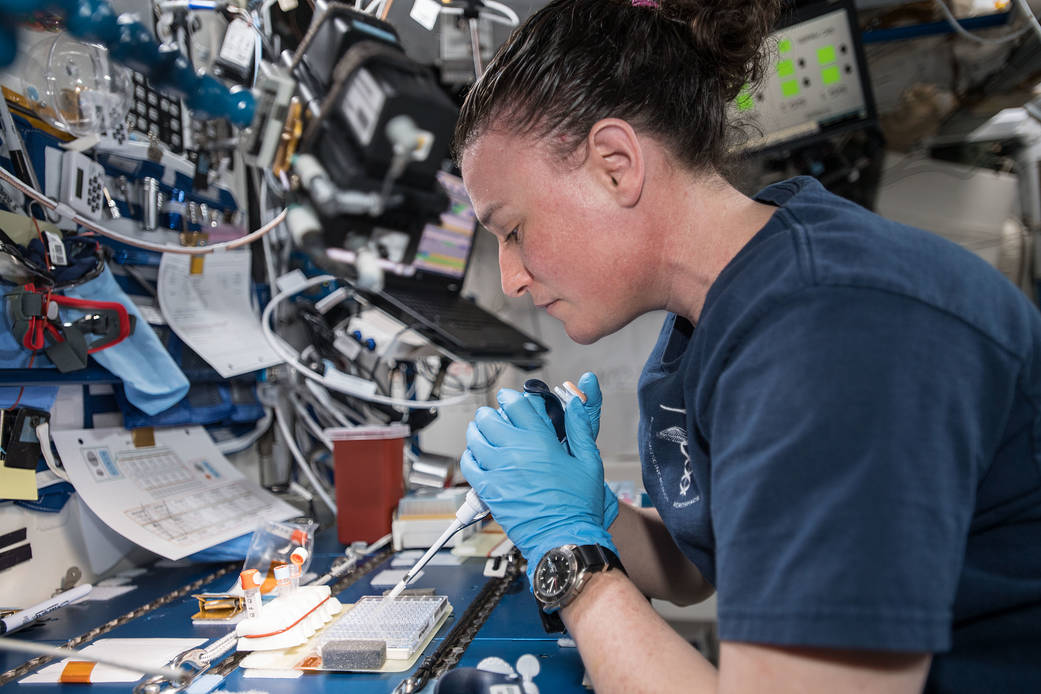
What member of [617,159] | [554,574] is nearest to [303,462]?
[554,574]

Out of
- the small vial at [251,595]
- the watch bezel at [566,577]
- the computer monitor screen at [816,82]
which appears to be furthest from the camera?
the computer monitor screen at [816,82]

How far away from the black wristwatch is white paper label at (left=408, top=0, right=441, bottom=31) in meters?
0.91

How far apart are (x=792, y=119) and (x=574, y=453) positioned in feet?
6.17

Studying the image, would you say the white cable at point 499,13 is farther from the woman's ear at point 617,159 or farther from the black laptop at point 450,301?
the woman's ear at point 617,159

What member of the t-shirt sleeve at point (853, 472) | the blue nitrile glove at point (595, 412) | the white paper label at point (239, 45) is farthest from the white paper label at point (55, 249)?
the t-shirt sleeve at point (853, 472)

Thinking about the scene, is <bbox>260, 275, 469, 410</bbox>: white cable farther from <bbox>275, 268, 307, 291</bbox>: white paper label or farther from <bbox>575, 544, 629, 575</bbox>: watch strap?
<bbox>575, 544, 629, 575</bbox>: watch strap

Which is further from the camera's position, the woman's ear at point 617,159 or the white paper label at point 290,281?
the white paper label at point 290,281

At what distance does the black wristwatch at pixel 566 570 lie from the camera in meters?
0.79

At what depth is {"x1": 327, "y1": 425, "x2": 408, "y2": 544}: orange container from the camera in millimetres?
1477

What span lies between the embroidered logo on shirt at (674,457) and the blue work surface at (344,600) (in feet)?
0.86

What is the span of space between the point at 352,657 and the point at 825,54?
2311 mm

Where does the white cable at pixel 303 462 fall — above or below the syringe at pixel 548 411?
below

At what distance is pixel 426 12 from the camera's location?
113 centimetres

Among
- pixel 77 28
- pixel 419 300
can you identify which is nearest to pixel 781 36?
pixel 419 300
